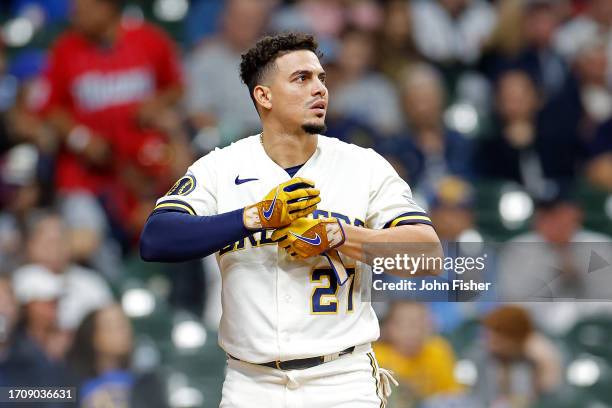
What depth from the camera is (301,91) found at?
3570mm

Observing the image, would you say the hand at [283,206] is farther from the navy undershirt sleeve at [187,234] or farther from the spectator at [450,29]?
the spectator at [450,29]

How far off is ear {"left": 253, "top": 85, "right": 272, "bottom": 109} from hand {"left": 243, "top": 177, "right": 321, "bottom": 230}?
507mm

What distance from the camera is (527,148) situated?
7523 mm

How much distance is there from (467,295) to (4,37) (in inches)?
219

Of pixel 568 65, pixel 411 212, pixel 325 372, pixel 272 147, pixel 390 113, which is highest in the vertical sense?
pixel 568 65

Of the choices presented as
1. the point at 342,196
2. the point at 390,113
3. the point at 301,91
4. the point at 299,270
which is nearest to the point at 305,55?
the point at 301,91

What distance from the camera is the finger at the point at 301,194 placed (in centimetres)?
321

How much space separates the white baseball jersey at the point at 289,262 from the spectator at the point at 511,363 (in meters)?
1.93

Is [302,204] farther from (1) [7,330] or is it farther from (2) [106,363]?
(1) [7,330]

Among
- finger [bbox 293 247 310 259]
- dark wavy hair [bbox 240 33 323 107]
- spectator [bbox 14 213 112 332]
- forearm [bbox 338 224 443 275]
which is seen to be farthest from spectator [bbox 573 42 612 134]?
finger [bbox 293 247 310 259]

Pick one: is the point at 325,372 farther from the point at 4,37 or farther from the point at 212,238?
the point at 4,37

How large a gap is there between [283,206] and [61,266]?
11.0 feet

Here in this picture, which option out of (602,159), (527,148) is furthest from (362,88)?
(602,159)

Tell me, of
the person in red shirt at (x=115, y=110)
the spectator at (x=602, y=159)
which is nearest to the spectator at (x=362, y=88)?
the person in red shirt at (x=115, y=110)
